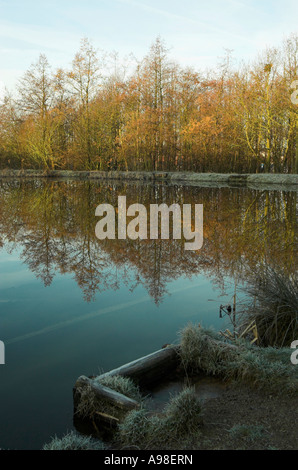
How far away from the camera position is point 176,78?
3531 centimetres

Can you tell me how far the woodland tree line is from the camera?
29.4 metres

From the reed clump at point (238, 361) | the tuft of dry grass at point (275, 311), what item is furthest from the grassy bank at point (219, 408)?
the tuft of dry grass at point (275, 311)

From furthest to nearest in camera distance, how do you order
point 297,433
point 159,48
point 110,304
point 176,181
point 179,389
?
point 159,48
point 176,181
point 110,304
point 179,389
point 297,433

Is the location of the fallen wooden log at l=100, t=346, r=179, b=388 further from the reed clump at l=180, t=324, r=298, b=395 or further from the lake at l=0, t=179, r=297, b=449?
the lake at l=0, t=179, r=297, b=449

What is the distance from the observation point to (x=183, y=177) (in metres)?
31.9

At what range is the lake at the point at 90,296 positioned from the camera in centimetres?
360

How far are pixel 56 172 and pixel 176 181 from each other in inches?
542

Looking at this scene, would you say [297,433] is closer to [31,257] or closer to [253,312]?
[253,312]

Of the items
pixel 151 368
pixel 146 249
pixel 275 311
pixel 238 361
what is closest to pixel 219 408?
pixel 238 361

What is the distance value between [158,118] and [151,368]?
33582 mm

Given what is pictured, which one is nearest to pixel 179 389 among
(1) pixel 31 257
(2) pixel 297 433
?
(2) pixel 297 433

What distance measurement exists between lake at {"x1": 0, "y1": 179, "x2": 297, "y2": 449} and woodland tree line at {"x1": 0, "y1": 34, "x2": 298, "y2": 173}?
19.5 m

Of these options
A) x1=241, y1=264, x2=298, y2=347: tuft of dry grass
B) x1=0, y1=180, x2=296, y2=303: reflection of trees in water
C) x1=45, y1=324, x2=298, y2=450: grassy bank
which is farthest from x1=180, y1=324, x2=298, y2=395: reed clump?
x1=0, y1=180, x2=296, y2=303: reflection of trees in water

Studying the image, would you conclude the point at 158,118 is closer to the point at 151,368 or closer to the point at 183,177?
the point at 183,177
